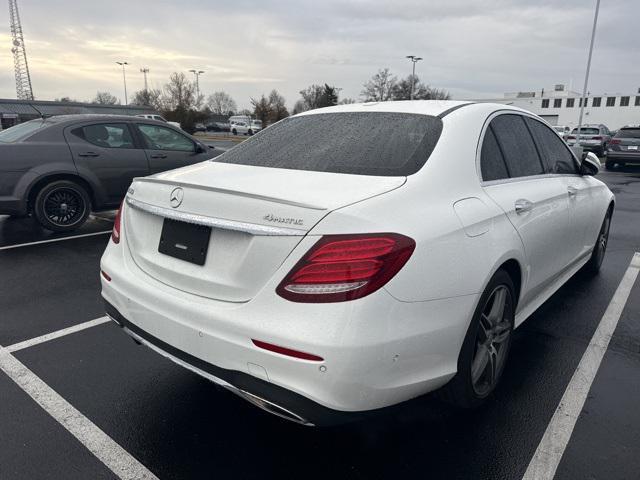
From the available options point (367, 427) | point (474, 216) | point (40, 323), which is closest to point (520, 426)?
point (367, 427)

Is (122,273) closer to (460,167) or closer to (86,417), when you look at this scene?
(86,417)

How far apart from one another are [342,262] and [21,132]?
655 centimetres

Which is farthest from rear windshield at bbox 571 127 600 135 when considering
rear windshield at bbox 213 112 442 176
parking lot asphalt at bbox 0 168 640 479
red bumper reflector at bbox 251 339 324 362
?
red bumper reflector at bbox 251 339 324 362

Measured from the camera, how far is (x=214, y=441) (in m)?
2.42

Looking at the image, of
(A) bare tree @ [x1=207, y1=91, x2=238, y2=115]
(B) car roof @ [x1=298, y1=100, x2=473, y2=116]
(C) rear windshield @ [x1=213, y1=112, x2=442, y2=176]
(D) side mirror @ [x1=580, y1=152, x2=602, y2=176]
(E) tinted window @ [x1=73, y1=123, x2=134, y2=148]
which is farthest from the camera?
(A) bare tree @ [x1=207, y1=91, x2=238, y2=115]

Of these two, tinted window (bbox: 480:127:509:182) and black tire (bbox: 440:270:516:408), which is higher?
tinted window (bbox: 480:127:509:182)

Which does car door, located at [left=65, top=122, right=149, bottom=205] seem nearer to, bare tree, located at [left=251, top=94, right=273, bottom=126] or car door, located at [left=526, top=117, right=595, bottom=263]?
car door, located at [left=526, top=117, right=595, bottom=263]

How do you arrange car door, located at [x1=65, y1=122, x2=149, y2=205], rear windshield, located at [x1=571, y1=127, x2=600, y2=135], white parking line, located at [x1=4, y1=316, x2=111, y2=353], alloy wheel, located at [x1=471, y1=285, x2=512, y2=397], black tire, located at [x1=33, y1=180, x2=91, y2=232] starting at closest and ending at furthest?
alloy wheel, located at [x1=471, y1=285, x2=512, y2=397]
white parking line, located at [x1=4, y1=316, x2=111, y2=353]
black tire, located at [x1=33, y1=180, x2=91, y2=232]
car door, located at [x1=65, y1=122, x2=149, y2=205]
rear windshield, located at [x1=571, y1=127, x2=600, y2=135]

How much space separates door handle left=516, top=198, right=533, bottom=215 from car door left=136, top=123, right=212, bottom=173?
226 inches

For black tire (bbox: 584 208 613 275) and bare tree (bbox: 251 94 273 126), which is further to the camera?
bare tree (bbox: 251 94 273 126)

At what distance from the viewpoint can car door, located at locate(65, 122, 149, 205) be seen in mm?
6734

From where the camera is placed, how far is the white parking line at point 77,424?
7.29 feet

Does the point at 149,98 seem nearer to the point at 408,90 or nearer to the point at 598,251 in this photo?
the point at 408,90

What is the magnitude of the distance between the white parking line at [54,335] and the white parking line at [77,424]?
0.59ft
